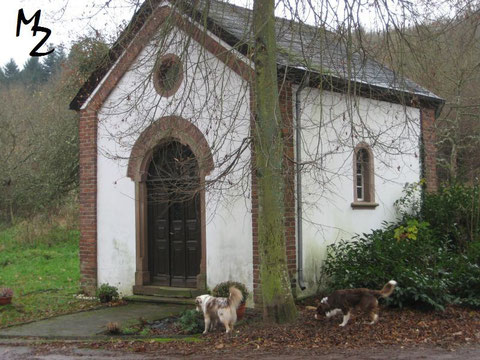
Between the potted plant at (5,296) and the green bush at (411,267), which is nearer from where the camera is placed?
the green bush at (411,267)

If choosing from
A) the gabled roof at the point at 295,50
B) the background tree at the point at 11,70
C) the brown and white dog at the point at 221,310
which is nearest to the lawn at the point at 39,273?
the brown and white dog at the point at 221,310

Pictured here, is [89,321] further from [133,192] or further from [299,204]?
[299,204]

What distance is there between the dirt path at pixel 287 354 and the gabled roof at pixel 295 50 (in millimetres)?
3884

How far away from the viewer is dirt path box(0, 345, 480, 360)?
757 cm

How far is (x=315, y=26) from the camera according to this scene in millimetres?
9297

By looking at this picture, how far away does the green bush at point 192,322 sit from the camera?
9.84 m

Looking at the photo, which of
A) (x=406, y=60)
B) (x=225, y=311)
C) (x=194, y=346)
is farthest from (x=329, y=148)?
(x=194, y=346)

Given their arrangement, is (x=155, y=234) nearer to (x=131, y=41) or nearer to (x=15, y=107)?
(x=131, y=41)

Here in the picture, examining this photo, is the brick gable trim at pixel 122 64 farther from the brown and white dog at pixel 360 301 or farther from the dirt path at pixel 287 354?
the dirt path at pixel 287 354

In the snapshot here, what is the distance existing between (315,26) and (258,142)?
78.8 inches

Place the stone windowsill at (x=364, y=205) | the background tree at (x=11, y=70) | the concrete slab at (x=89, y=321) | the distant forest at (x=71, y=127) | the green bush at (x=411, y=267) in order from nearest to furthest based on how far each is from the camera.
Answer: the concrete slab at (x=89, y=321)
the green bush at (x=411, y=267)
the distant forest at (x=71, y=127)
the stone windowsill at (x=364, y=205)
the background tree at (x=11, y=70)

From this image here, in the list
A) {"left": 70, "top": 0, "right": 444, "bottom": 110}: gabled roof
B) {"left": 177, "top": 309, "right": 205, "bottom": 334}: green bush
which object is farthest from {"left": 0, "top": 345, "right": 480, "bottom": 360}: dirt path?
{"left": 70, "top": 0, "right": 444, "bottom": 110}: gabled roof

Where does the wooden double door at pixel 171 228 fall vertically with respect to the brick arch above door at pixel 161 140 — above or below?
below

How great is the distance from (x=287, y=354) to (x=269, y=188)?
104 inches
